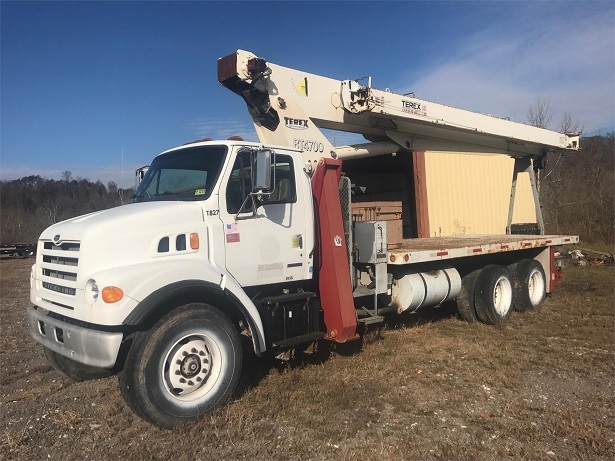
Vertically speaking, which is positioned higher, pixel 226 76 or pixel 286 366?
pixel 226 76

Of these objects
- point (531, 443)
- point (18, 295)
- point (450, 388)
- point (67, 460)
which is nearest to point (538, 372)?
point (450, 388)

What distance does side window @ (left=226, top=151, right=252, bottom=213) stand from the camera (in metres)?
5.02

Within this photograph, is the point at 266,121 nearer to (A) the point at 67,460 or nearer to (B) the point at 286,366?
(B) the point at 286,366

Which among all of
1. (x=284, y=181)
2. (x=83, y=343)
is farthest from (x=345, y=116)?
(x=83, y=343)

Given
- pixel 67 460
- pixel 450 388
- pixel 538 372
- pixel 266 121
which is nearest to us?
pixel 67 460

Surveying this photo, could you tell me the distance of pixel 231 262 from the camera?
498 cm

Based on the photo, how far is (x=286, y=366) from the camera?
598 centimetres

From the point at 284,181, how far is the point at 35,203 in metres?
61.7

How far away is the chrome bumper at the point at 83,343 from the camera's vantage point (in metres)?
4.05

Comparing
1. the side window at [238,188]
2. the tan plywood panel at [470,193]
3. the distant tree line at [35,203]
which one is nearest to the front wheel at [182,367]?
the side window at [238,188]

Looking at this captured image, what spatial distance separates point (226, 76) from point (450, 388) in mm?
4404

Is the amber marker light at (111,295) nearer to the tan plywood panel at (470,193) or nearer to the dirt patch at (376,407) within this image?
the dirt patch at (376,407)

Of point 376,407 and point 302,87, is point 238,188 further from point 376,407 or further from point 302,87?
point 376,407

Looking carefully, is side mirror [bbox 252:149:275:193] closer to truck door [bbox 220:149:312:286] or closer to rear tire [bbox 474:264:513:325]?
truck door [bbox 220:149:312:286]
